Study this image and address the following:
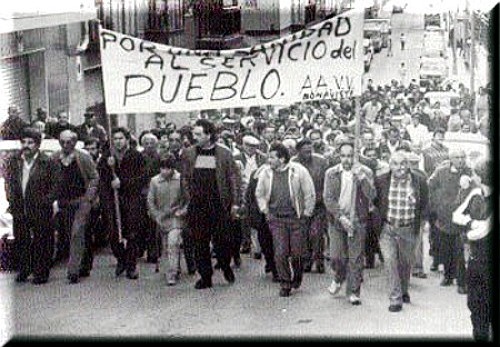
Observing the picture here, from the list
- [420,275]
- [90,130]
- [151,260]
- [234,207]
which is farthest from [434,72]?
[151,260]

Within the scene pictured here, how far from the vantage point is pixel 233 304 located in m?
7.06

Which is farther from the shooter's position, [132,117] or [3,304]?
[132,117]

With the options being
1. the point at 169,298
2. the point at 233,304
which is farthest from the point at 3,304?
the point at 233,304

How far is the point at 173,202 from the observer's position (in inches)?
301

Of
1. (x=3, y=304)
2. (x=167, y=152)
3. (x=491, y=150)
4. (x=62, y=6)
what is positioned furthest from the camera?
(x=62, y=6)

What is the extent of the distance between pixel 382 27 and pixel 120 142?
2.87 meters

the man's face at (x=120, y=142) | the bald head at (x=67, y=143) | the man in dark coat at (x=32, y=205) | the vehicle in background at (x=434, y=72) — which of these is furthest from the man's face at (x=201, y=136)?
the vehicle in background at (x=434, y=72)

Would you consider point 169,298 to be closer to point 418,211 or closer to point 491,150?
point 418,211

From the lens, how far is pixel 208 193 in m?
7.46

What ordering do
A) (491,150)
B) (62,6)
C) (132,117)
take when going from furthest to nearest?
(132,117), (62,6), (491,150)

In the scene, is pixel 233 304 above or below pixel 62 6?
below

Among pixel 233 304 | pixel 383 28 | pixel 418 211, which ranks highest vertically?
pixel 383 28

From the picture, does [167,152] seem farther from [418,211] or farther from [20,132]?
[418,211]

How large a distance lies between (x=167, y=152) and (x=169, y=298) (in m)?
1.52
